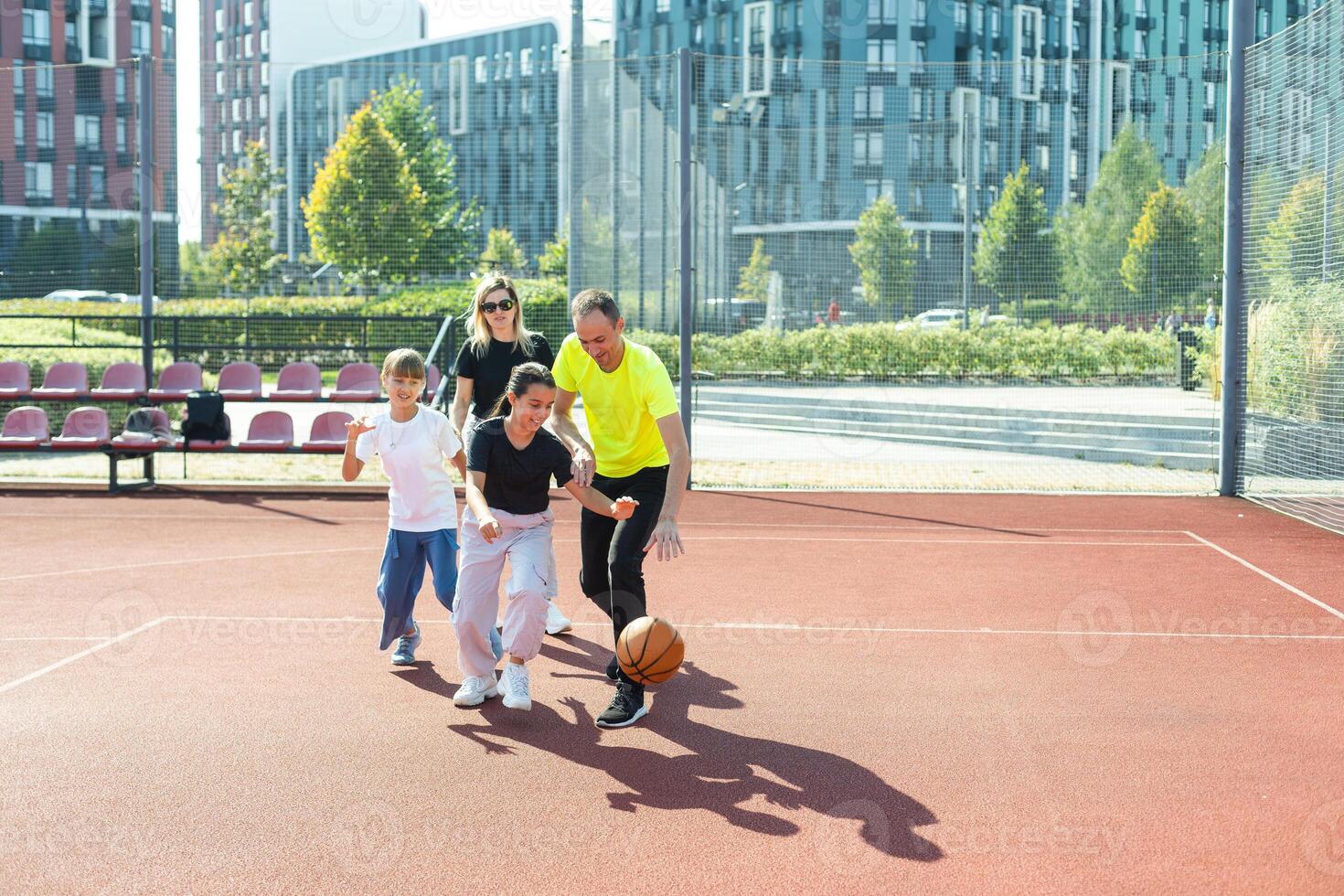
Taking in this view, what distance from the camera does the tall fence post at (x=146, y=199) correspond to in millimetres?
14148

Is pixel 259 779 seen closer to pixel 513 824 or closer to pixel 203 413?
pixel 513 824

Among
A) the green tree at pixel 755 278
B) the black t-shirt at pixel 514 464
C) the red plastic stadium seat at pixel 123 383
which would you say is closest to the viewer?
the black t-shirt at pixel 514 464

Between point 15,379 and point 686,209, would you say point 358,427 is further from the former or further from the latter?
point 15,379

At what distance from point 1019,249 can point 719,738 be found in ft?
32.2

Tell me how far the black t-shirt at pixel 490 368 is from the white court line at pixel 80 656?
2.06 metres

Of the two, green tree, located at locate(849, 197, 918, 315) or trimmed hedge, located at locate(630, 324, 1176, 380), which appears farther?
trimmed hedge, located at locate(630, 324, 1176, 380)

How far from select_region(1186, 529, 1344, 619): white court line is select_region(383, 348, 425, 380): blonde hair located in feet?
16.8

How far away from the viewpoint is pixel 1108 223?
14.3m

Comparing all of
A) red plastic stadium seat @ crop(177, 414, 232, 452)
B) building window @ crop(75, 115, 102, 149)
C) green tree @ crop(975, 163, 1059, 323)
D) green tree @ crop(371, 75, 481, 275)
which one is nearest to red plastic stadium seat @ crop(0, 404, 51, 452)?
red plastic stadium seat @ crop(177, 414, 232, 452)

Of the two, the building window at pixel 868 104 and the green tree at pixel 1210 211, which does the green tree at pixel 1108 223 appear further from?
the building window at pixel 868 104

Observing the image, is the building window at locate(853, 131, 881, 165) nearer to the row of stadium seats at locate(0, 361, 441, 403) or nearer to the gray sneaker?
the row of stadium seats at locate(0, 361, 441, 403)

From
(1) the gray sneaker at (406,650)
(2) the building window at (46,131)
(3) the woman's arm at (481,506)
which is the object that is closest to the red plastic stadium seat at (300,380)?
(2) the building window at (46,131)

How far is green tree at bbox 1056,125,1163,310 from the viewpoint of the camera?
13758mm

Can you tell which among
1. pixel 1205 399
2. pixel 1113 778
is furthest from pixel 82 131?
pixel 1113 778
